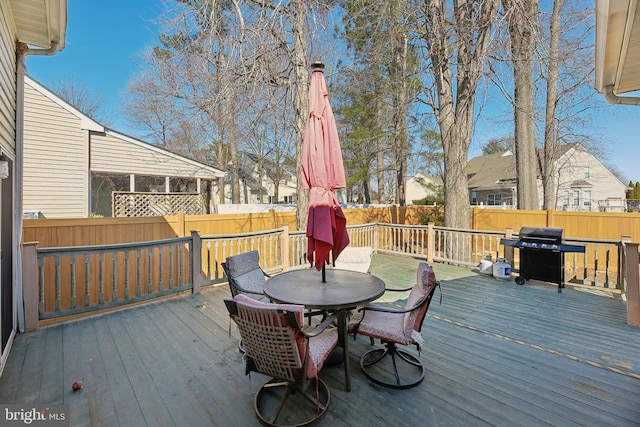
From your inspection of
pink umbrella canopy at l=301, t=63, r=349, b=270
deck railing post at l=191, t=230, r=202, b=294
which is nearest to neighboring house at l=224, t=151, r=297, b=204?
deck railing post at l=191, t=230, r=202, b=294

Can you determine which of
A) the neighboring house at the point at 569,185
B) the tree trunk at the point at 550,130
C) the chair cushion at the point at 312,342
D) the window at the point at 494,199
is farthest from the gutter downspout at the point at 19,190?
the window at the point at 494,199

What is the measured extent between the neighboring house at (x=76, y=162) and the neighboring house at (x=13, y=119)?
5051 mm

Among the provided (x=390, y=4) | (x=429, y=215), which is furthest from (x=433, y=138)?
(x=390, y=4)

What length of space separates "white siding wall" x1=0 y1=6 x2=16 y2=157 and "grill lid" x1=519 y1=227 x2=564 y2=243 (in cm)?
733

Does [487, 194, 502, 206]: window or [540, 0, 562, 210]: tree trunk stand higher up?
[540, 0, 562, 210]: tree trunk

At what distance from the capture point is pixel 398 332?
269cm

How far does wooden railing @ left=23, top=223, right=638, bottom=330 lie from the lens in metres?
3.88

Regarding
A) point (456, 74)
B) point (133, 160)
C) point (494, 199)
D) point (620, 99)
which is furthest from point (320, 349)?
point (494, 199)

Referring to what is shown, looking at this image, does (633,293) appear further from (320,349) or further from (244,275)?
(244,275)

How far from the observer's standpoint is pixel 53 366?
288cm

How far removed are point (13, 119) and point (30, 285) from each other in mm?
1983

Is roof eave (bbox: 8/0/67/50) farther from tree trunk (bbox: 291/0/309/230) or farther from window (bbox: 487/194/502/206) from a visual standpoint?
window (bbox: 487/194/502/206)

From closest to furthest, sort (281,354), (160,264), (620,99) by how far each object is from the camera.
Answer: (281,354), (620,99), (160,264)

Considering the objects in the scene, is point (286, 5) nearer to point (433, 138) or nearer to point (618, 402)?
point (618, 402)
